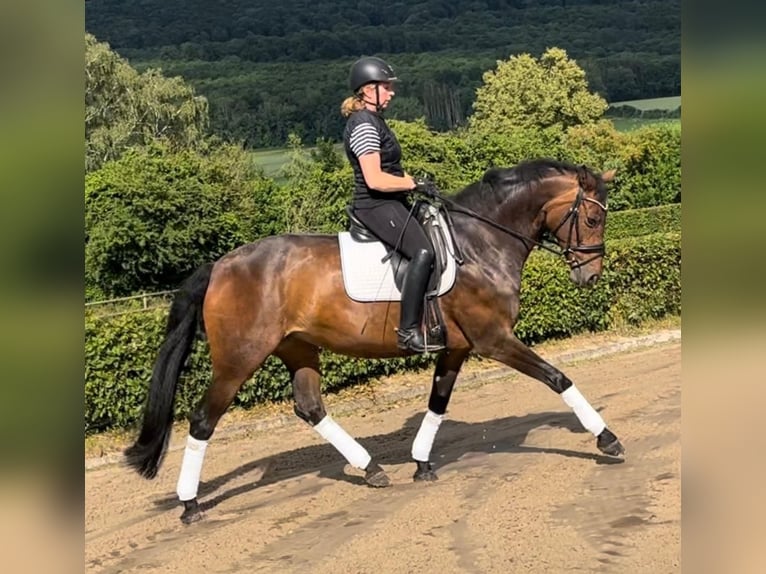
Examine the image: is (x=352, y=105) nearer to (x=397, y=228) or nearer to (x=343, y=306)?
(x=397, y=228)

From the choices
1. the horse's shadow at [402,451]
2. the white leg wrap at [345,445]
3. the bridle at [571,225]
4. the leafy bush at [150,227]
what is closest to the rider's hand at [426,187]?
the bridle at [571,225]

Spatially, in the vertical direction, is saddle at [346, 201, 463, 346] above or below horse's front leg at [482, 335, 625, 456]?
above

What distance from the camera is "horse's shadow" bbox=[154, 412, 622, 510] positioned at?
7980mm

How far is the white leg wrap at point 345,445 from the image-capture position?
7.41 m

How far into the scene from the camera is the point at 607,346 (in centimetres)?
1416

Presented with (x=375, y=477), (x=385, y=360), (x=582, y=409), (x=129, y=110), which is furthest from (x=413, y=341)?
(x=129, y=110)

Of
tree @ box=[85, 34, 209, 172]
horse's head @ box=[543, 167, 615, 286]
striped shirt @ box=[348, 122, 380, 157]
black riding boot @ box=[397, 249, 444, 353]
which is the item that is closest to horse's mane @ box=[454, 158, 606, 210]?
horse's head @ box=[543, 167, 615, 286]

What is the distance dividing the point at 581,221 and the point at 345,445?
8.57ft

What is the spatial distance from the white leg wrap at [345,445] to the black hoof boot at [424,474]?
0.48 m

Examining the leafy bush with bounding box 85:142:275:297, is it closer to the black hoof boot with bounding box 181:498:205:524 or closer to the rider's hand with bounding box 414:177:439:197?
the black hoof boot with bounding box 181:498:205:524

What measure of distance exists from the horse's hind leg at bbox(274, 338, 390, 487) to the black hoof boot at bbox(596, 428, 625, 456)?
175cm
